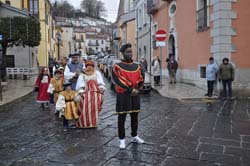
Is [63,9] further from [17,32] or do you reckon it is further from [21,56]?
[17,32]

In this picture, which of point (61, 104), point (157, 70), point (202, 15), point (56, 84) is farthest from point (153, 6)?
point (61, 104)

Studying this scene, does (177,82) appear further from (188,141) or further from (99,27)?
(99,27)

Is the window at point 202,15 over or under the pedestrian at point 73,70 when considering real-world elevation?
over

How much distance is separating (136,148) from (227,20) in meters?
8.82

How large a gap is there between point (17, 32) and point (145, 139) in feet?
56.9

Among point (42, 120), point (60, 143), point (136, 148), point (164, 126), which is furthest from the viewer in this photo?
point (42, 120)

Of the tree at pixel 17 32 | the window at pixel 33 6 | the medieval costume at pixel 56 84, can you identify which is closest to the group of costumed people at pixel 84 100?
the medieval costume at pixel 56 84

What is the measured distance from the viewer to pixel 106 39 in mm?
121125

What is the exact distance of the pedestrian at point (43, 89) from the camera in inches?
432

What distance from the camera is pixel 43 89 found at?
11.1 m

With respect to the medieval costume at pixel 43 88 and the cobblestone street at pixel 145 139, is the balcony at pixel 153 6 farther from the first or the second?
the cobblestone street at pixel 145 139

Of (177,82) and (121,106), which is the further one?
(177,82)

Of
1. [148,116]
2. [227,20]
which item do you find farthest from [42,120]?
[227,20]

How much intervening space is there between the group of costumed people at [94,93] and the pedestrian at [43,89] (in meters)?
1.47
